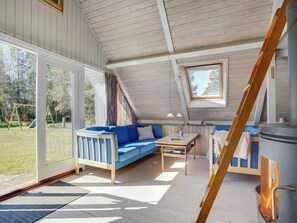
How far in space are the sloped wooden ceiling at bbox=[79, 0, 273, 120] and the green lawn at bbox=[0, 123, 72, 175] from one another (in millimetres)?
2070

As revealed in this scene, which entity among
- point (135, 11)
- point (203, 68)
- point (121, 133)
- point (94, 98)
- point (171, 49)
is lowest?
point (121, 133)

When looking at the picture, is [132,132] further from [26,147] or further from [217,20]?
[217,20]

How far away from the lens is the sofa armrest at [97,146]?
3.10m

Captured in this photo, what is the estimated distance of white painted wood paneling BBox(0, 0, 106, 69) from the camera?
101 inches

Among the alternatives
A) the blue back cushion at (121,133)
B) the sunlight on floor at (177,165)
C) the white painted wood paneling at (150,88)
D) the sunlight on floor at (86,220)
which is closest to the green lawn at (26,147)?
the blue back cushion at (121,133)

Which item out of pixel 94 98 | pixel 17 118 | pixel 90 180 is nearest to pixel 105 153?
pixel 90 180

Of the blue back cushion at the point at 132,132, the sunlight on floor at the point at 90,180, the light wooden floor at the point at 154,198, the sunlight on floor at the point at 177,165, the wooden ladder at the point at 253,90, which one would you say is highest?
the wooden ladder at the point at 253,90

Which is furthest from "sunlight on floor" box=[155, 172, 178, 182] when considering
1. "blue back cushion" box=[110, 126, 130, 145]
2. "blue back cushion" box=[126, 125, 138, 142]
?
"blue back cushion" box=[126, 125, 138, 142]

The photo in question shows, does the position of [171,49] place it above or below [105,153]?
above

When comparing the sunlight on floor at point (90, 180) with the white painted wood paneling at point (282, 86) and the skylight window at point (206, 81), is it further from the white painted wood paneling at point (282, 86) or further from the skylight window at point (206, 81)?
the white painted wood paneling at point (282, 86)

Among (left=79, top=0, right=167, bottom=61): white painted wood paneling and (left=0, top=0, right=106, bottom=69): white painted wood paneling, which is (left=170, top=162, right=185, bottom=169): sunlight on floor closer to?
(left=79, top=0, right=167, bottom=61): white painted wood paneling

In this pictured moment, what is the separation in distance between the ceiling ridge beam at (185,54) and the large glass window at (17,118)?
188 centimetres

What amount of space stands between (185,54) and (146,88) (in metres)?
1.52

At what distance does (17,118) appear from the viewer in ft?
9.25
